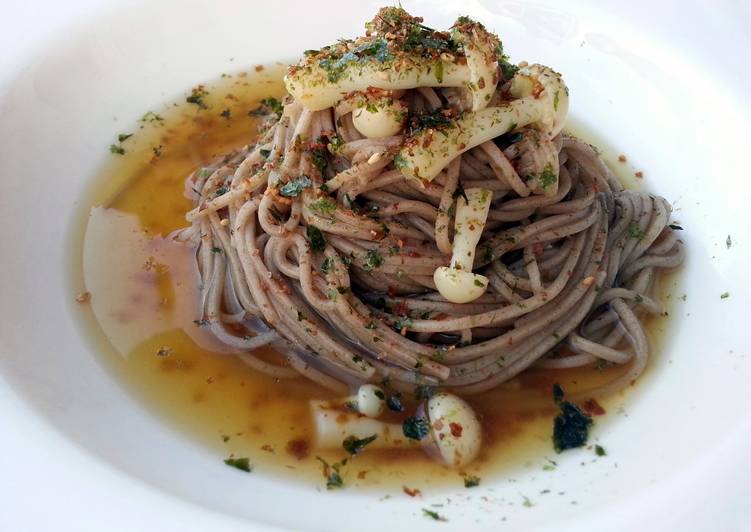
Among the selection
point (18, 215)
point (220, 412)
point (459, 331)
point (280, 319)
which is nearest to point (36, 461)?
point (220, 412)

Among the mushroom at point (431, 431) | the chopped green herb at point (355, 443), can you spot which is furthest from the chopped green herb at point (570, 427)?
the chopped green herb at point (355, 443)

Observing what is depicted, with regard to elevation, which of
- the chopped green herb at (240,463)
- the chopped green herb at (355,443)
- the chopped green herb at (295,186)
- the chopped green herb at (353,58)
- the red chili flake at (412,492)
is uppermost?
the chopped green herb at (353,58)

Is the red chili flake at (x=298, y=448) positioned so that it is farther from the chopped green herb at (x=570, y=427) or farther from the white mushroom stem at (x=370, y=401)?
the chopped green herb at (x=570, y=427)

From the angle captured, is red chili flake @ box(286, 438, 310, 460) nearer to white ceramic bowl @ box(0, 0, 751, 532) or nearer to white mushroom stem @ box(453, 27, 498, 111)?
white ceramic bowl @ box(0, 0, 751, 532)

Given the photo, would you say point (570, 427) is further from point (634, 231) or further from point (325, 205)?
point (325, 205)

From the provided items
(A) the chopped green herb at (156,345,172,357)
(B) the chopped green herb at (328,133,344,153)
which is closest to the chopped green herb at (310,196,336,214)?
(B) the chopped green herb at (328,133,344,153)
